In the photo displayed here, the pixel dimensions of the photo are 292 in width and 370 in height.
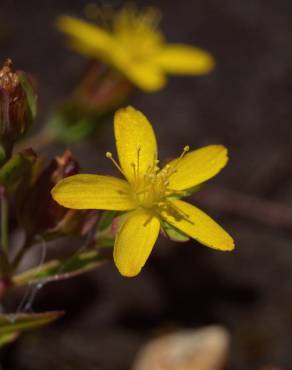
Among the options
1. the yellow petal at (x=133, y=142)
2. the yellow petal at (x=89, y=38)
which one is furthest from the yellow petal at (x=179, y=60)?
the yellow petal at (x=133, y=142)

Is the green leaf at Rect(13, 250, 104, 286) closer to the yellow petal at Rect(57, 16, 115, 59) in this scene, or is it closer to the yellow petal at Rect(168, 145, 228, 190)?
the yellow petal at Rect(168, 145, 228, 190)

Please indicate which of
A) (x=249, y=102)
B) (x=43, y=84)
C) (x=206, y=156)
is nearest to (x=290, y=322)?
(x=206, y=156)

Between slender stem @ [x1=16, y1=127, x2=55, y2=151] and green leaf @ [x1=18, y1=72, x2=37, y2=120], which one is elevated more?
green leaf @ [x1=18, y1=72, x2=37, y2=120]

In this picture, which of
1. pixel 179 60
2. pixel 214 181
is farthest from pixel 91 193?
pixel 214 181

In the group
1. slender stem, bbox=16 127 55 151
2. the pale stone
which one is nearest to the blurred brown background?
the pale stone

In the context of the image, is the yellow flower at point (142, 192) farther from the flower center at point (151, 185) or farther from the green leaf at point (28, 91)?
the green leaf at point (28, 91)

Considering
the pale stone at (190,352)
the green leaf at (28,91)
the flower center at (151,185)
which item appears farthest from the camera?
the pale stone at (190,352)
